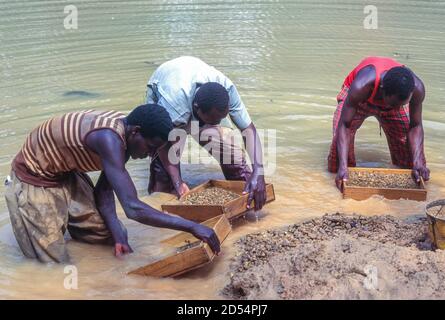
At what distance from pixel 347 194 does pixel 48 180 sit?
7.64 ft

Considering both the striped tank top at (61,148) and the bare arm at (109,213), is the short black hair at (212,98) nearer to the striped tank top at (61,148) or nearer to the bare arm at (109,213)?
the striped tank top at (61,148)

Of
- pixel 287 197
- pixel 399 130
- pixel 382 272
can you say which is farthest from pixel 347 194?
pixel 382 272

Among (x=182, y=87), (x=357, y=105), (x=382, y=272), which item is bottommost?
(x=382, y=272)

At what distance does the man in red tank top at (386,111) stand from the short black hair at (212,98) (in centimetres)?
Answer: 130

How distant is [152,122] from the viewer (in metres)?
3.51

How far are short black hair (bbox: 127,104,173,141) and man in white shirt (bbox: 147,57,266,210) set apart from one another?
Result: 736mm

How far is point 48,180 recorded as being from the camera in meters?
3.93

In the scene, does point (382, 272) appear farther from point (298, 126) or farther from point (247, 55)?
point (247, 55)

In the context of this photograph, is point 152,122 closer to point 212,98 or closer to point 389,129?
point 212,98

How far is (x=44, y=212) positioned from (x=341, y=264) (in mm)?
1842

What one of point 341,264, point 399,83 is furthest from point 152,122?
point 399,83

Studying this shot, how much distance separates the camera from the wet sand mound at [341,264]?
A: 3.21 m

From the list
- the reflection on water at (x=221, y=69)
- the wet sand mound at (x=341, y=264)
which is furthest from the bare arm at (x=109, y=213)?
the wet sand mound at (x=341, y=264)

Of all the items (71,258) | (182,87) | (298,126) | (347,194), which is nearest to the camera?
(71,258)
